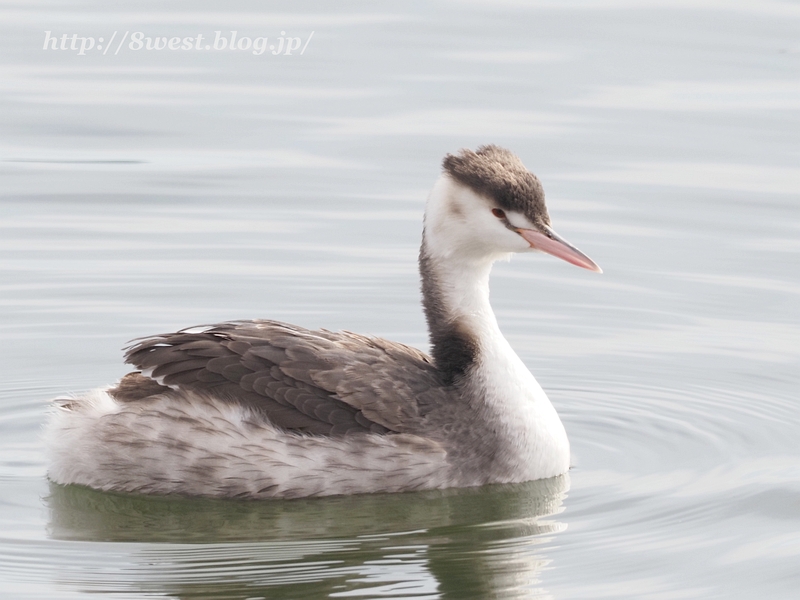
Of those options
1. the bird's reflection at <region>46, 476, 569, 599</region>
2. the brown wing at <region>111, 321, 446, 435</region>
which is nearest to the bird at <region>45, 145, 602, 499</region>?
the brown wing at <region>111, 321, 446, 435</region>

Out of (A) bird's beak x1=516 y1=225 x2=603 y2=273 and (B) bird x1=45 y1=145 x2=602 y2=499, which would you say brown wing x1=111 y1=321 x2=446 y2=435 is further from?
(A) bird's beak x1=516 y1=225 x2=603 y2=273

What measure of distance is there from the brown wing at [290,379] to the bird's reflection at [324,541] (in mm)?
492

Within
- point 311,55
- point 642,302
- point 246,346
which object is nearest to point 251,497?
point 246,346

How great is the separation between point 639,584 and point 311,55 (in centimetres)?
1232

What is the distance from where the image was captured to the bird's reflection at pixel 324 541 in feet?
27.3

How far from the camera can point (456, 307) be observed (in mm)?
9945

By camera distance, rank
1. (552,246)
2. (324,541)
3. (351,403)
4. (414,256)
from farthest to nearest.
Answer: (414,256) < (552,246) < (351,403) < (324,541)

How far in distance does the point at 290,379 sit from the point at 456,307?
116 centimetres

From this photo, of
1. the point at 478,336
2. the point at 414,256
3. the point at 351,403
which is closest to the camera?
the point at 351,403

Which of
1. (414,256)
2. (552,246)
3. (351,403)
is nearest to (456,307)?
(552,246)

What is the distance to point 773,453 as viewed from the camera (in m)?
10.3

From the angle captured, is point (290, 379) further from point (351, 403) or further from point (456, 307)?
point (456, 307)

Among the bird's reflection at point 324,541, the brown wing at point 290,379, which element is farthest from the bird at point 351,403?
the bird's reflection at point 324,541

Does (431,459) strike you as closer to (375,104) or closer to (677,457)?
(677,457)
